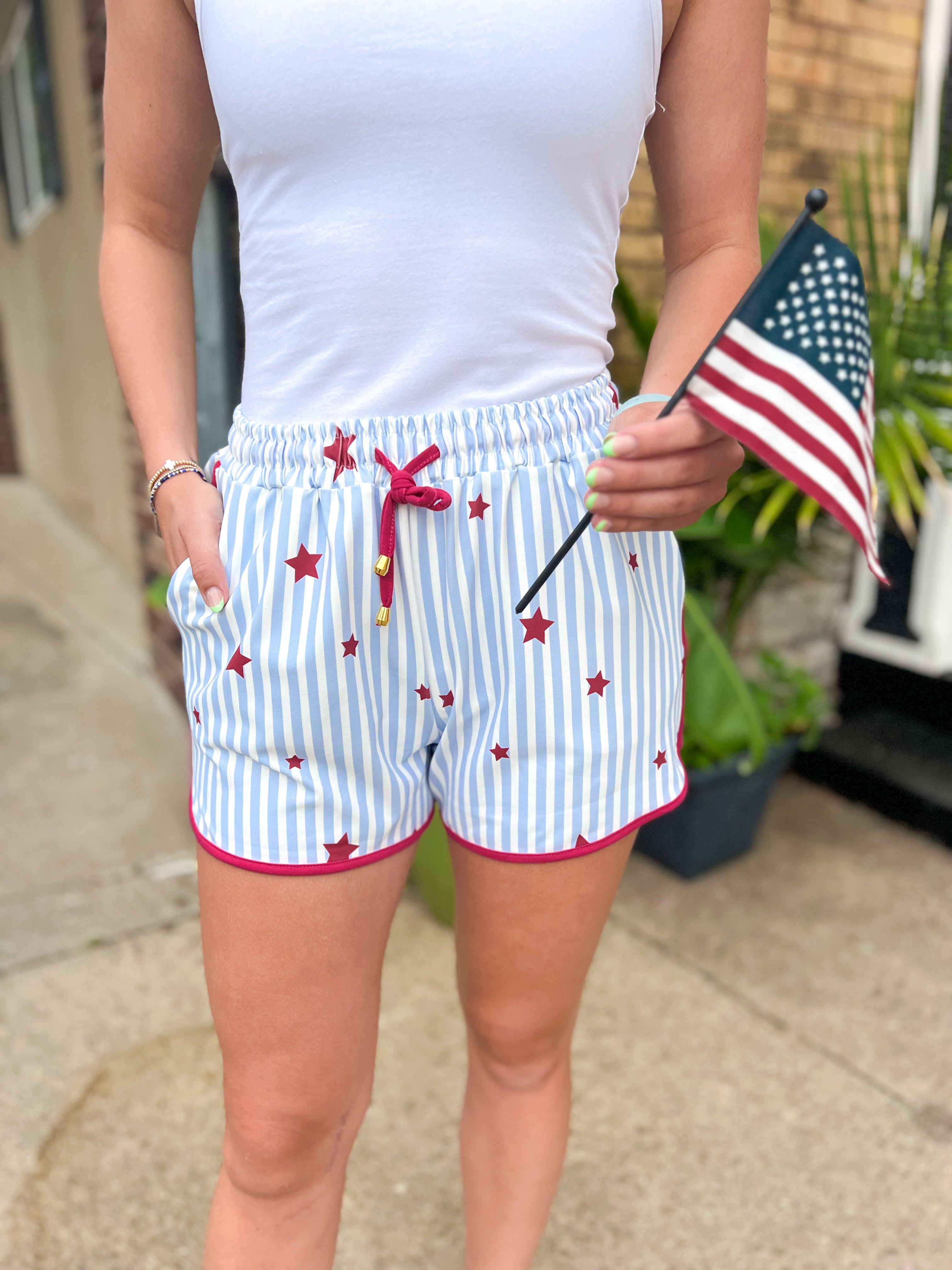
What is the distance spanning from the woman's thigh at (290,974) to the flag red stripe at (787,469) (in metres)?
0.55

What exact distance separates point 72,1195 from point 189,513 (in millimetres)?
1443

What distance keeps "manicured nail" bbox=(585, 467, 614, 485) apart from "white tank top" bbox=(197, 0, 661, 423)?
17cm

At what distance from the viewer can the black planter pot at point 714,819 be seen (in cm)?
285

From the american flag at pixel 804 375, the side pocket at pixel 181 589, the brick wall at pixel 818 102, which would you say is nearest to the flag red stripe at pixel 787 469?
the american flag at pixel 804 375

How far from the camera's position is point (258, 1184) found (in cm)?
109

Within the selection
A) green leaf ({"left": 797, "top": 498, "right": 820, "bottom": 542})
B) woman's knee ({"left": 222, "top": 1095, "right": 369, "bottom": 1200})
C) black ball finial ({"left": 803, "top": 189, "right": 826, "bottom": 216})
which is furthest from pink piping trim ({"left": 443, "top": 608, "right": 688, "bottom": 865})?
green leaf ({"left": 797, "top": 498, "right": 820, "bottom": 542})

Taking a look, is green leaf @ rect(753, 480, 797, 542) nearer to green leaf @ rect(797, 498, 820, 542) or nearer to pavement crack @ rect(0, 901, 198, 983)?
green leaf @ rect(797, 498, 820, 542)

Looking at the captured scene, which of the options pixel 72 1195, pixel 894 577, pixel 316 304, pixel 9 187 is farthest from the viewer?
pixel 9 187

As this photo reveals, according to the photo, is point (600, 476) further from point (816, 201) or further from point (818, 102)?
point (818, 102)

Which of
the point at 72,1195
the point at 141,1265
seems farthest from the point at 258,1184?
the point at 72,1195

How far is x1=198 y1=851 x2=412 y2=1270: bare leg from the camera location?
3.38 ft

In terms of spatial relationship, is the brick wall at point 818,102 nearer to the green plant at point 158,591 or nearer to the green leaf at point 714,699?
the green leaf at point 714,699

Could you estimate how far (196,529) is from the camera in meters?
1.05

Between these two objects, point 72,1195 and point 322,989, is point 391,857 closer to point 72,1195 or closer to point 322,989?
point 322,989
